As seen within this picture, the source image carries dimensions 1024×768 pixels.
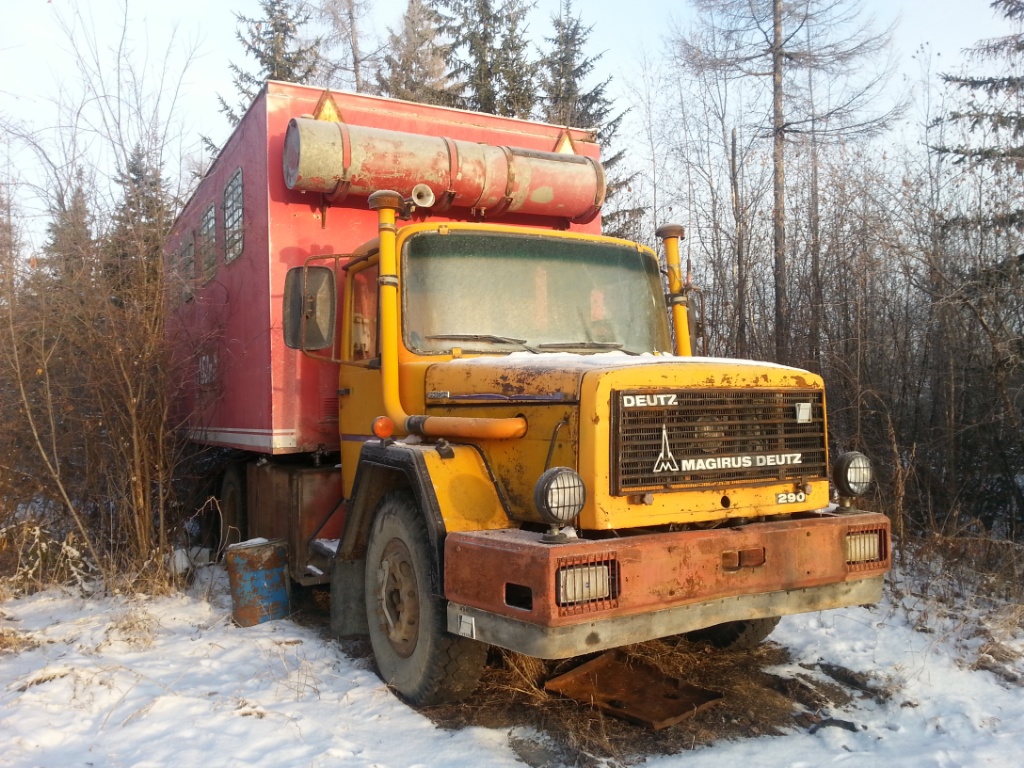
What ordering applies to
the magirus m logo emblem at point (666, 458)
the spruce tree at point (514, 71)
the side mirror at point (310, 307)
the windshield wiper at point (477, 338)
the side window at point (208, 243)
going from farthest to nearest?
the spruce tree at point (514, 71), the side window at point (208, 243), the side mirror at point (310, 307), the windshield wiper at point (477, 338), the magirus m logo emblem at point (666, 458)

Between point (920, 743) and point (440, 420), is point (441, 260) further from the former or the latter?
point (920, 743)

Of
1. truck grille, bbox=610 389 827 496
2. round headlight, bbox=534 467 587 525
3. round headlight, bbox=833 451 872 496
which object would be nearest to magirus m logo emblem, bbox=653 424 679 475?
truck grille, bbox=610 389 827 496

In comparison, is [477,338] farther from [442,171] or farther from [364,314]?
[442,171]

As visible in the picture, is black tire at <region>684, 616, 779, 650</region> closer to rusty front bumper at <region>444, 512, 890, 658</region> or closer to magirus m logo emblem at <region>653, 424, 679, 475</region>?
rusty front bumper at <region>444, 512, 890, 658</region>

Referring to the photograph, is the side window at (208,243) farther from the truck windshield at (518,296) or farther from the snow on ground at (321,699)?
the truck windshield at (518,296)

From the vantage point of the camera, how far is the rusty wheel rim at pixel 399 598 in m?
4.25

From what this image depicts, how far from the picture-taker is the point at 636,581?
11.1ft

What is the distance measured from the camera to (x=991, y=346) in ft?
26.4

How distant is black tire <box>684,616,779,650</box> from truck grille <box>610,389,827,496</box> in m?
1.17

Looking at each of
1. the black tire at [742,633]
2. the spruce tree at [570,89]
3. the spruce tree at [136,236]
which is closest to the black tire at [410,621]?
the black tire at [742,633]

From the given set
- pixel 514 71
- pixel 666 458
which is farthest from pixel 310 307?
pixel 514 71

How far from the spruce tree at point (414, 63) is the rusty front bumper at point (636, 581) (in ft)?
61.6

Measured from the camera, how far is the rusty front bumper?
3.28 m

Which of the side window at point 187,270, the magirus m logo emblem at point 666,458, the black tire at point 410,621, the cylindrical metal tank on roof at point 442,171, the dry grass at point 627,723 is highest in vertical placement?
the cylindrical metal tank on roof at point 442,171
